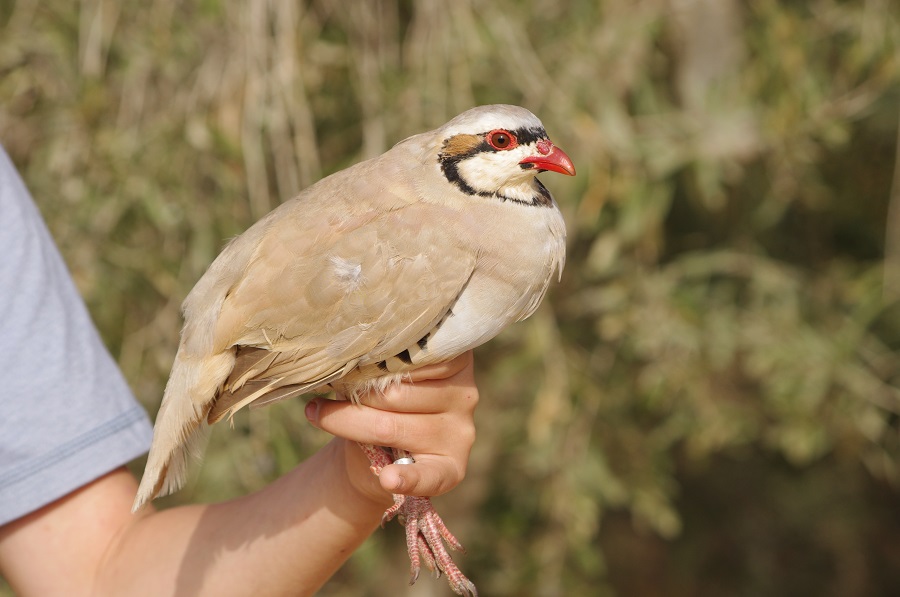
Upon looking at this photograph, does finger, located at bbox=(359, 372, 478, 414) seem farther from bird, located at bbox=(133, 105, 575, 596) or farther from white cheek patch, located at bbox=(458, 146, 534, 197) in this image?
white cheek patch, located at bbox=(458, 146, 534, 197)

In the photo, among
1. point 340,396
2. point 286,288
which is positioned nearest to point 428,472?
point 340,396

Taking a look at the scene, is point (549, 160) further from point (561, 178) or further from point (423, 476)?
point (561, 178)

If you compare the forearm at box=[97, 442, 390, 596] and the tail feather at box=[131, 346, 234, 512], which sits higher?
the tail feather at box=[131, 346, 234, 512]

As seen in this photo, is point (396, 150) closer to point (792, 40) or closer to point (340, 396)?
point (340, 396)

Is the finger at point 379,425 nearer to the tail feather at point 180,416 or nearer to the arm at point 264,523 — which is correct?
the arm at point 264,523

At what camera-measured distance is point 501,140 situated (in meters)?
1.91

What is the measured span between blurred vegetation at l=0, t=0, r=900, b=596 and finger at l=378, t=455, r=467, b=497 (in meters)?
1.22

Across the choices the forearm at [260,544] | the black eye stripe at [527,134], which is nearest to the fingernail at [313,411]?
the forearm at [260,544]

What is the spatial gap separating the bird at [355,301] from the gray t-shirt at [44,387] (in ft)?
0.73

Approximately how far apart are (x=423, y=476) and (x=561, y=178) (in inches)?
61.9

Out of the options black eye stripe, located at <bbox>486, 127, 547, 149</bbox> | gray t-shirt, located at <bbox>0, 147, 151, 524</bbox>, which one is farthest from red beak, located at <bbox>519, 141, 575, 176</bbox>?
gray t-shirt, located at <bbox>0, 147, 151, 524</bbox>

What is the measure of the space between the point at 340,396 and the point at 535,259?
42 cm

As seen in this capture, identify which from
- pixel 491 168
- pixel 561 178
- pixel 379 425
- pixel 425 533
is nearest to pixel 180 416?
pixel 379 425

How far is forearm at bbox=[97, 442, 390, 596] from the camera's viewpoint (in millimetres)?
1827
